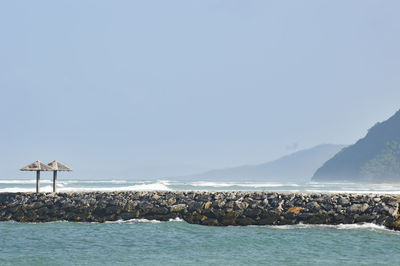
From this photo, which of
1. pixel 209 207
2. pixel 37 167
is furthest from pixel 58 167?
pixel 209 207

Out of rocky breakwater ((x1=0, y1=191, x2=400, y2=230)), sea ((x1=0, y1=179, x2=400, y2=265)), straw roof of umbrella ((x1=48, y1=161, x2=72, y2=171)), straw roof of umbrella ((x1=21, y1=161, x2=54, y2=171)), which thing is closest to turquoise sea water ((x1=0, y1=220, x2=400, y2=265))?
sea ((x1=0, y1=179, x2=400, y2=265))

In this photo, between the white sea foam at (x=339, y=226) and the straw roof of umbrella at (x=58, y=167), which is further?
the straw roof of umbrella at (x=58, y=167)

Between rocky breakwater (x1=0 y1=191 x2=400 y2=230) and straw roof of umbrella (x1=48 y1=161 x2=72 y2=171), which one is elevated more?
straw roof of umbrella (x1=48 y1=161 x2=72 y2=171)

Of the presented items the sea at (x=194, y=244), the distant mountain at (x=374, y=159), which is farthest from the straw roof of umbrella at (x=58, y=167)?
the distant mountain at (x=374, y=159)

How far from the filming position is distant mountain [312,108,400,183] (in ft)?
508

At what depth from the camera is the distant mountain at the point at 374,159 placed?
508ft

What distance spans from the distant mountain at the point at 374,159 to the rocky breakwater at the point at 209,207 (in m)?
127

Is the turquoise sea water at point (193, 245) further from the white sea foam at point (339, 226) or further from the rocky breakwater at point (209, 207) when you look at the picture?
the rocky breakwater at point (209, 207)

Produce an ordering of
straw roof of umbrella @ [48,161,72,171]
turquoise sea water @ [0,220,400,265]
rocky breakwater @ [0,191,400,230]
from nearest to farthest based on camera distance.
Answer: turquoise sea water @ [0,220,400,265]
rocky breakwater @ [0,191,400,230]
straw roof of umbrella @ [48,161,72,171]

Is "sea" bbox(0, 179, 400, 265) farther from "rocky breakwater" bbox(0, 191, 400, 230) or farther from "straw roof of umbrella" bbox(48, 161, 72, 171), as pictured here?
"straw roof of umbrella" bbox(48, 161, 72, 171)

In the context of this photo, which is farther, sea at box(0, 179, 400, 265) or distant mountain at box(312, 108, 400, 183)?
distant mountain at box(312, 108, 400, 183)

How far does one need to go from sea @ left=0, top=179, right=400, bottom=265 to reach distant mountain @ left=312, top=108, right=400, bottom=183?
427 ft

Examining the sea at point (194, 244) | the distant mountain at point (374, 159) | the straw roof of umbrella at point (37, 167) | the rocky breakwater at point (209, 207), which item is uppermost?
the distant mountain at point (374, 159)

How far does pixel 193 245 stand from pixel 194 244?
0.68 ft
